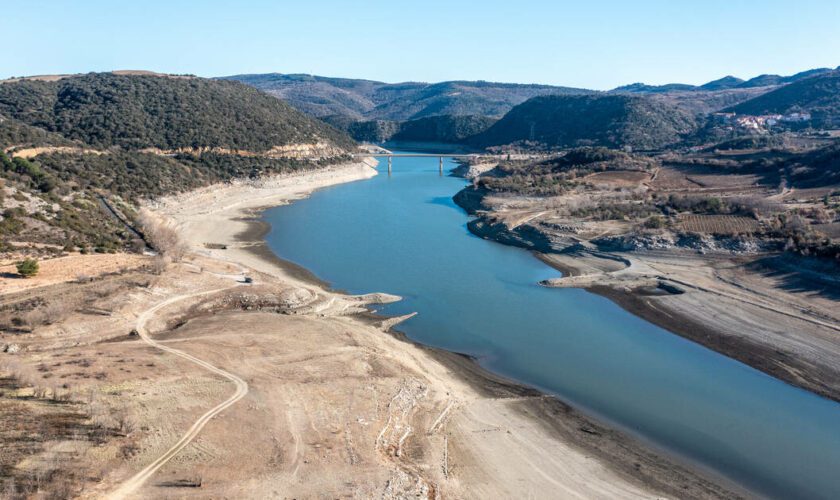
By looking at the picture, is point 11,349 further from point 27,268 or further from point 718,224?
point 718,224

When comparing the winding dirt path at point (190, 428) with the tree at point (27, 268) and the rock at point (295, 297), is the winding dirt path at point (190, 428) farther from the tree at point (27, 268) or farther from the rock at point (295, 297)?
the tree at point (27, 268)

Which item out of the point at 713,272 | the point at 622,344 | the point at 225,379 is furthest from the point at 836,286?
the point at 225,379

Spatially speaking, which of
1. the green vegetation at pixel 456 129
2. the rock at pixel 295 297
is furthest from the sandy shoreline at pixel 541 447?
the green vegetation at pixel 456 129

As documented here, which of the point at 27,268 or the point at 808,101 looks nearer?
the point at 27,268

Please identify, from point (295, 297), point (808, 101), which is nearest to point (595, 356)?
point (295, 297)

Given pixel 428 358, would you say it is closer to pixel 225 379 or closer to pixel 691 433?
pixel 225 379

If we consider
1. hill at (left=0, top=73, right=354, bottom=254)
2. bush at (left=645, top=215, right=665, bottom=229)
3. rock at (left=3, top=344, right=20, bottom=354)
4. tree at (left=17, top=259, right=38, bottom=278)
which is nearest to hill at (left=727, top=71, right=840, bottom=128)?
bush at (left=645, top=215, right=665, bottom=229)
